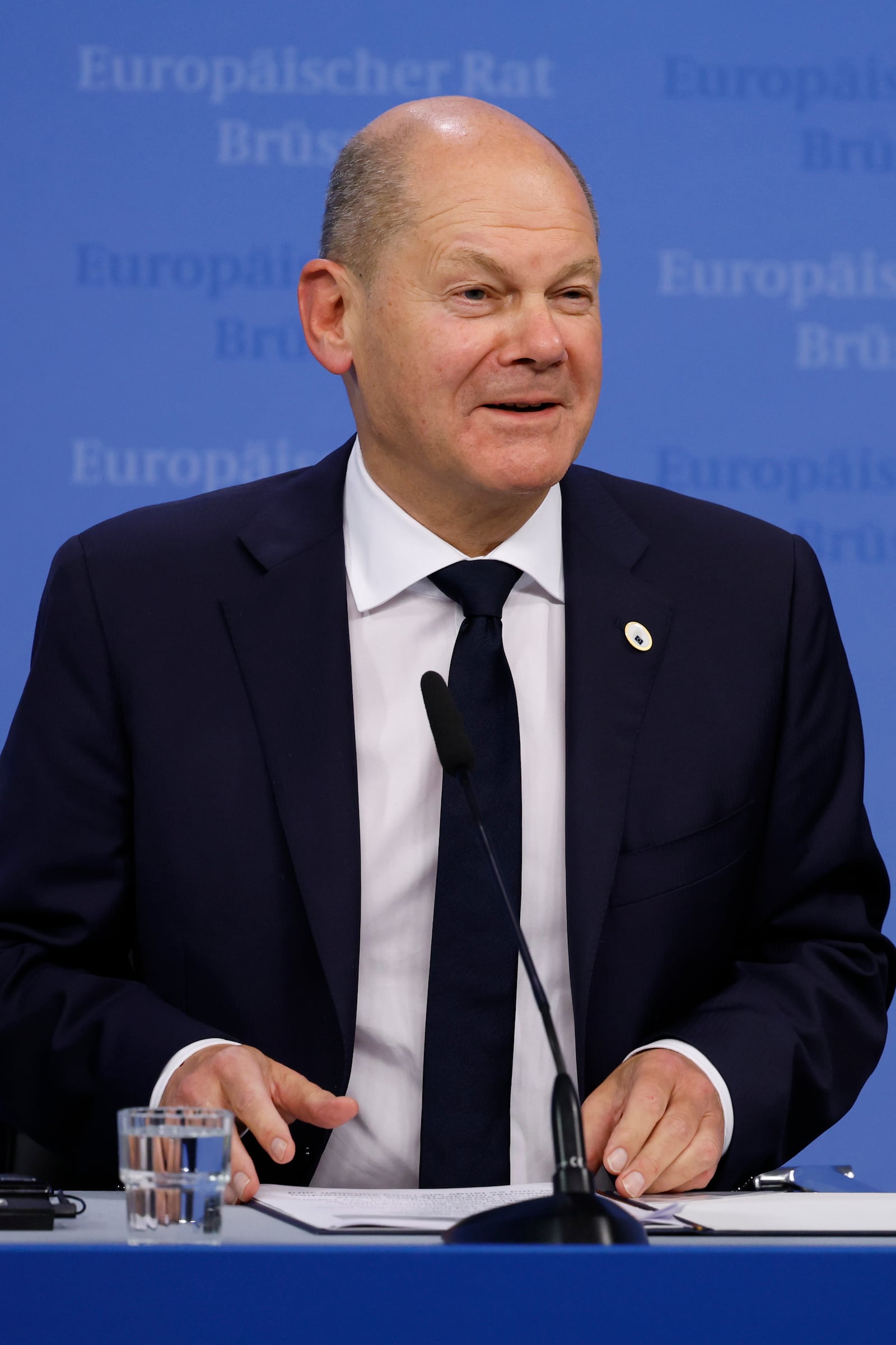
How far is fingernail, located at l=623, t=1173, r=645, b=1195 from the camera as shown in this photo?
4.54ft

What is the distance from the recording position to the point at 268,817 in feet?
5.90

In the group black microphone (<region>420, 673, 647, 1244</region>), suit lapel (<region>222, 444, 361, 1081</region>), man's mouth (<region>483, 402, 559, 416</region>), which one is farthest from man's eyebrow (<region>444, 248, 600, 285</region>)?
black microphone (<region>420, 673, 647, 1244</region>)

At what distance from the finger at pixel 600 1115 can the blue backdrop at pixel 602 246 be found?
4.87ft

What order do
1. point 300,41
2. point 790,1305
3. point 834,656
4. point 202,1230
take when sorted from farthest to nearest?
point 300,41
point 834,656
point 202,1230
point 790,1305

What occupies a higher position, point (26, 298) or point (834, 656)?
point (26, 298)

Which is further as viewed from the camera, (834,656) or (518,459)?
(834,656)

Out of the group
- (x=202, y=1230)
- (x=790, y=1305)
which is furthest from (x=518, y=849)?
(x=790, y=1305)

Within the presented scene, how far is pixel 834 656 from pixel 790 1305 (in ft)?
3.92

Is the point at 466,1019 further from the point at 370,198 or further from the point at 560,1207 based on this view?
the point at 370,198

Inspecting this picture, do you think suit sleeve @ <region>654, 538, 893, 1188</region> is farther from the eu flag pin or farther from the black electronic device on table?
the black electronic device on table

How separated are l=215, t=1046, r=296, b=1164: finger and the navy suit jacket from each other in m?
0.18

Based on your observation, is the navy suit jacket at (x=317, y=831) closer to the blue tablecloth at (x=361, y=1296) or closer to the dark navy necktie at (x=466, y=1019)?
the dark navy necktie at (x=466, y=1019)

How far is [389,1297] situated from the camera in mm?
904

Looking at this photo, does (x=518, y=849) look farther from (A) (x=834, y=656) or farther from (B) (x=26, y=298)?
(B) (x=26, y=298)
